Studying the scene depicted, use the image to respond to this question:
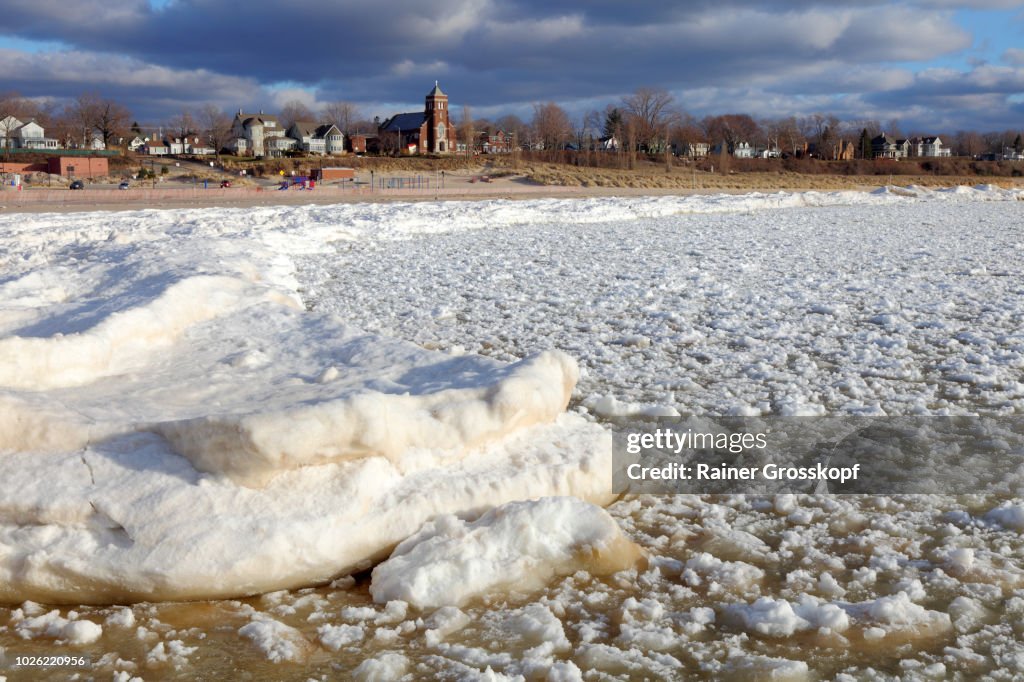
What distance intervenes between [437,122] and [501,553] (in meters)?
107

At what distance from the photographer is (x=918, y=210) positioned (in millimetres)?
27234

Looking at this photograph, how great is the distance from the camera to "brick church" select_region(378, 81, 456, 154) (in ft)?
347

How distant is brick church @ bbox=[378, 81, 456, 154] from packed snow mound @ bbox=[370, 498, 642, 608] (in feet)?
338

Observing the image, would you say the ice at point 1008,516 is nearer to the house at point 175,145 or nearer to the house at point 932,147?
the house at point 175,145

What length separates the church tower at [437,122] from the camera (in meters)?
106

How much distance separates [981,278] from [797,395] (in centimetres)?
717

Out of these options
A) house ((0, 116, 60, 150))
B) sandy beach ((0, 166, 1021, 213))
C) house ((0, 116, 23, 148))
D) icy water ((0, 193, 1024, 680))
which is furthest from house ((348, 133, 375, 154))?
icy water ((0, 193, 1024, 680))

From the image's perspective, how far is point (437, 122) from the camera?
10588 cm

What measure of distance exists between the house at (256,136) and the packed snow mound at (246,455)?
10537cm

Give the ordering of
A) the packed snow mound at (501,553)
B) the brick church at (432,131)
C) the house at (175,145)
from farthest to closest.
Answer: the house at (175,145) → the brick church at (432,131) → the packed snow mound at (501,553)

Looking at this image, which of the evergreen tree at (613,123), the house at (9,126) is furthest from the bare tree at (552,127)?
the house at (9,126)

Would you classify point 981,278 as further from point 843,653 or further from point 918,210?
point 918,210

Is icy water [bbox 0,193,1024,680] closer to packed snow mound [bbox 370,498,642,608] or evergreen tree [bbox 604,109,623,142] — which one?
packed snow mound [bbox 370,498,642,608]

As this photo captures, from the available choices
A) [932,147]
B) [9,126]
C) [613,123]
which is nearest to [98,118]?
[9,126]
